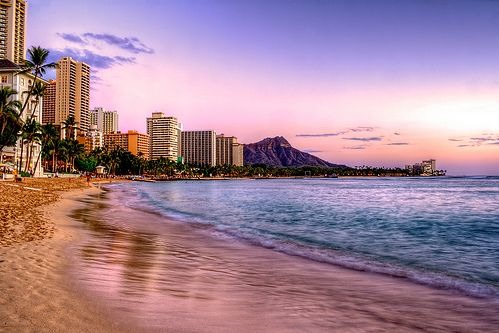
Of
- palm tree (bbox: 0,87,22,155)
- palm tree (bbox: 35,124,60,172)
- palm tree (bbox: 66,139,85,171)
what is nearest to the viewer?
palm tree (bbox: 0,87,22,155)

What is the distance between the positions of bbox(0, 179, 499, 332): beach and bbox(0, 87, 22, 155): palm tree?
63.1 meters

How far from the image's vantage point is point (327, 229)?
68.9 ft

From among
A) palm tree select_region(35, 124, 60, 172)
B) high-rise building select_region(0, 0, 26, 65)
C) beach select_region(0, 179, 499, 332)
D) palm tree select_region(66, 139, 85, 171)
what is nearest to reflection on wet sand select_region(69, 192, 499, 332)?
beach select_region(0, 179, 499, 332)

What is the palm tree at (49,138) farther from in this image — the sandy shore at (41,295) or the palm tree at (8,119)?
the sandy shore at (41,295)

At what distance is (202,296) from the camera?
6.95 metres

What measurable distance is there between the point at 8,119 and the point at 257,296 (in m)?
78.1

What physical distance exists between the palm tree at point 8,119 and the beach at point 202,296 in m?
63.1

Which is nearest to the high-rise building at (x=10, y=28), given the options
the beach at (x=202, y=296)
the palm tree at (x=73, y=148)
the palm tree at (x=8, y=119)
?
the palm tree at (x=73, y=148)

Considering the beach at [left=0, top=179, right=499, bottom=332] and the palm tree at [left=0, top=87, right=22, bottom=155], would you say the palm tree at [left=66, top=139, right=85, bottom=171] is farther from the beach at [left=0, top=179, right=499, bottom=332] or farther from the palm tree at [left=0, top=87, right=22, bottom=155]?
the beach at [left=0, top=179, right=499, bottom=332]

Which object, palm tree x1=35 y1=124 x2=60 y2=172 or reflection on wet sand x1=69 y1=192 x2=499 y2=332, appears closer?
reflection on wet sand x1=69 y1=192 x2=499 y2=332

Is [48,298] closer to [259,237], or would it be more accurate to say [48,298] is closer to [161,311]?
[161,311]

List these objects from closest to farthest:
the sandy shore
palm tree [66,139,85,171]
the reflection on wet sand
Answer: the sandy shore, the reflection on wet sand, palm tree [66,139,85,171]

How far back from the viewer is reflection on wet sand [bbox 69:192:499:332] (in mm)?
5758

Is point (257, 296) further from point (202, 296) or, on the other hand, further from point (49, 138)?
point (49, 138)
